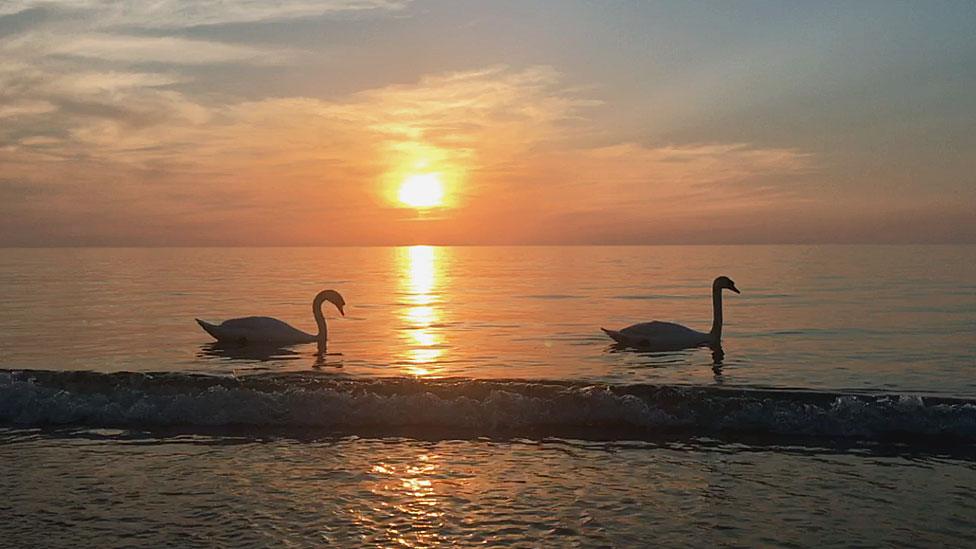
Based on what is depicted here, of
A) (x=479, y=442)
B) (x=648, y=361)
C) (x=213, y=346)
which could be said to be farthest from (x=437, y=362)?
(x=479, y=442)

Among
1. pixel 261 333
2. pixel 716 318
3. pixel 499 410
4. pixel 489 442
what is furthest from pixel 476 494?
pixel 716 318

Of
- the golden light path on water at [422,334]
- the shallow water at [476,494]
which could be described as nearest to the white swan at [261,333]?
the golden light path on water at [422,334]

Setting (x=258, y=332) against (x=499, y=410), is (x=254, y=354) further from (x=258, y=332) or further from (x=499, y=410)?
(x=499, y=410)

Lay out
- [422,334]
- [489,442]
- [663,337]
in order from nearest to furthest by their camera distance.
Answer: [489,442] → [663,337] → [422,334]

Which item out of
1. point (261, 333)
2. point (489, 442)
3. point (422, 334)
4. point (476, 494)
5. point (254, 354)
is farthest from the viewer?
point (422, 334)

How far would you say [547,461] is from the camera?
409 inches

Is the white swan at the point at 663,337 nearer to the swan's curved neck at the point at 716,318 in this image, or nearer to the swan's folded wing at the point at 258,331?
the swan's curved neck at the point at 716,318

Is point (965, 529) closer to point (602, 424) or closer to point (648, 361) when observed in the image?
point (602, 424)

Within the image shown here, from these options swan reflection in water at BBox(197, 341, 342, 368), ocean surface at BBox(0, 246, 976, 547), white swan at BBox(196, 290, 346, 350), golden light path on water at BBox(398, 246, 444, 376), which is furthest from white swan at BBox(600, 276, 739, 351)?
white swan at BBox(196, 290, 346, 350)

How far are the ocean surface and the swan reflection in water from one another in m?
0.17

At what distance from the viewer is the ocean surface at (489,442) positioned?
784cm

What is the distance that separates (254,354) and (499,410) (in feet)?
37.4

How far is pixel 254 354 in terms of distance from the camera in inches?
890

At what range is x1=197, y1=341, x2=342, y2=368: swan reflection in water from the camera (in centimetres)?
2128
